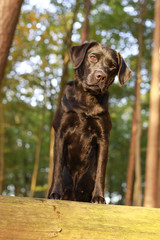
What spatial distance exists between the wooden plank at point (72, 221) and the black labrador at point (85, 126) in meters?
0.83

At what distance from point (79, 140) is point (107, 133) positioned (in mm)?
354

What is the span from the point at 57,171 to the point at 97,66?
54.0 inches

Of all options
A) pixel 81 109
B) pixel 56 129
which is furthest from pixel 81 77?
pixel 56 129

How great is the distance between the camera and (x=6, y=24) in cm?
495

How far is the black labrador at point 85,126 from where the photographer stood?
3.83 meters

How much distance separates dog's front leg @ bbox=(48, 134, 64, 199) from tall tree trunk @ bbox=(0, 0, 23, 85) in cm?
182

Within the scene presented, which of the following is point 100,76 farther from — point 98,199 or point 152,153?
point 152,153

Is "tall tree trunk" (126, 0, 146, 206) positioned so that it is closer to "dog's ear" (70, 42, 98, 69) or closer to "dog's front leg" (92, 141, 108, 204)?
"dog's front leg" (92, 141, 108, 204)

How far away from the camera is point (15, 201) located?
7.93ft

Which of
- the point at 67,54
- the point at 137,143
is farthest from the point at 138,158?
the point at 67,54

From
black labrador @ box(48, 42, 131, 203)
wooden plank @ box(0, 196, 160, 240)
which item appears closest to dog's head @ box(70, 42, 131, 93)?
black labrador @ box(48, 42, 131, 203)

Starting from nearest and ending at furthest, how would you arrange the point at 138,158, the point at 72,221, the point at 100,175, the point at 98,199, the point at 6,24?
the point at 72,221
the point at 98,199
the point at 100,175
the point at 6,24
the point at 138,158

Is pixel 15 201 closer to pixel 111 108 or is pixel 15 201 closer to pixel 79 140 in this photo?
pixel 79 140

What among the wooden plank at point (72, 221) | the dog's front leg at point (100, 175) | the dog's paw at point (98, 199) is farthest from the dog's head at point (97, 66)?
the wooden plank at point (72, 221)
